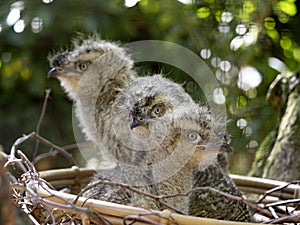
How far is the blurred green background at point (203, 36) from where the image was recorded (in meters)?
3.16

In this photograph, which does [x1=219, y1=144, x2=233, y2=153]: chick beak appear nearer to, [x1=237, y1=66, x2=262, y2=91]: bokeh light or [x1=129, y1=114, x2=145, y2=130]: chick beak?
[x1=129, y1=114, x2=145, y2=130]: chick beak

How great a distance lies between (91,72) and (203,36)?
0.89m

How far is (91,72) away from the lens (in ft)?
8.88

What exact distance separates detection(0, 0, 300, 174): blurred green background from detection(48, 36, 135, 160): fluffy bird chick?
15.4 inches

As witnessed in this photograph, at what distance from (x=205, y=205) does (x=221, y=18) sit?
1561mm

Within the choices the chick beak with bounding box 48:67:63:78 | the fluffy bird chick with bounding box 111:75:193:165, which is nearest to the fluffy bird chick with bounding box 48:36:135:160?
the chick beak with bounding box 48:67:63:78

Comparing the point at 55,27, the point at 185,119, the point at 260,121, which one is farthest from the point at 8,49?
the point at 185,119

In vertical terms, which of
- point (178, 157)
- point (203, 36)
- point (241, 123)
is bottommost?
point (241, 123)

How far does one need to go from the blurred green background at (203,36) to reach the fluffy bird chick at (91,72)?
39cm

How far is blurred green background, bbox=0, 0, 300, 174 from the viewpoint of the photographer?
3160 mm

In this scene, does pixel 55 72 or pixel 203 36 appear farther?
pixel 203 36

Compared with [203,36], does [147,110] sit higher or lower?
lower

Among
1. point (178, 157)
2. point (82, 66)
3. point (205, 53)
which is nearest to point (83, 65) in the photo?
point (82, 66)

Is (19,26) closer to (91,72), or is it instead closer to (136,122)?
(91,72)
